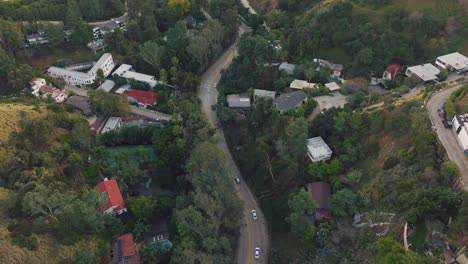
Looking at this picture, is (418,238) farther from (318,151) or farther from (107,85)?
(107,85)

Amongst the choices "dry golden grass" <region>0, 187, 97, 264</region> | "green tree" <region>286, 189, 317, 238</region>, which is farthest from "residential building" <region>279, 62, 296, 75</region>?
"dry golden grass" <region>0, 187, 97, 264</region>

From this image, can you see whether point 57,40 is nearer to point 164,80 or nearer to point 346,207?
point 164,80

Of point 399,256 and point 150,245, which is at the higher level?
point 399,256

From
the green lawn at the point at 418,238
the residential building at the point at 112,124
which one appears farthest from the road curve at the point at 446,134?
the residential building at the point at 112,124

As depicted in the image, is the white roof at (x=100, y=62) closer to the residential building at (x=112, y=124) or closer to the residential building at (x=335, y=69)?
the residential building at (x=112, y=124)

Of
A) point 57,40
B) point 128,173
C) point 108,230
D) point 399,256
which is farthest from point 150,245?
point 57,40

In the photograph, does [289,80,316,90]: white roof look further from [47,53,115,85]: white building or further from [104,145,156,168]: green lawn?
[47,53,115,85]: white building
